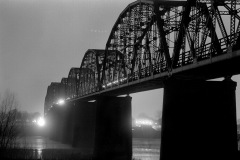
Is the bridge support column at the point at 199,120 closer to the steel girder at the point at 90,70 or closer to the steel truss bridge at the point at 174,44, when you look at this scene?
the steel truss bridge at the point at 174,44

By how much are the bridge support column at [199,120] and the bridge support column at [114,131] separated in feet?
Result: 79.2

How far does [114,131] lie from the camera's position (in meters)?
55.2

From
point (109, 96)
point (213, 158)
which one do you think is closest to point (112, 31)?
point (109, 96)

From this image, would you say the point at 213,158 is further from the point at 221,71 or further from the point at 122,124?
the point at 122,124

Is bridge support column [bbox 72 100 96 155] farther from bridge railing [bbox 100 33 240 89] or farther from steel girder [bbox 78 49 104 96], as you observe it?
bridge railing [bbox 100 33 240 89]

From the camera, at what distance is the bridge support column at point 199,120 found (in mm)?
30188

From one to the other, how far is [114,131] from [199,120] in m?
26.0

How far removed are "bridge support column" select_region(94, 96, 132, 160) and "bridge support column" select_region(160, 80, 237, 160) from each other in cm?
2413

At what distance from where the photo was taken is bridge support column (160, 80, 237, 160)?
30.2 m

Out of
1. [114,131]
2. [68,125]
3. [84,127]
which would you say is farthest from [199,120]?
[68,125]

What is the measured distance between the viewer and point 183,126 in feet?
99.7

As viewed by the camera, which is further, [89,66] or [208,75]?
[89,66]

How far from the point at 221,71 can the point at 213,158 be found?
23.1 ft

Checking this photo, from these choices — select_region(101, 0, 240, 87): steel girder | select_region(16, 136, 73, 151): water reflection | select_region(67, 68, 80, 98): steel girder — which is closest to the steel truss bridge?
select_region(101, 0, 240, 87): steel girder
